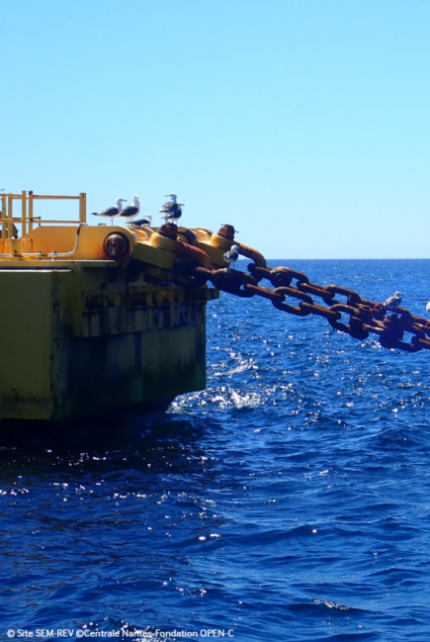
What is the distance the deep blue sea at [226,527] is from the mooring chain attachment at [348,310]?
6.59 ft

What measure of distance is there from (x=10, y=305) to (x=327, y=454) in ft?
17.4

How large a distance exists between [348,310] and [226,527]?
329 centimetres

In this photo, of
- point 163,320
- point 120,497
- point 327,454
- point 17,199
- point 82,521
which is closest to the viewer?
point 82,521

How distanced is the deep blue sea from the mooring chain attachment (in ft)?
6.59

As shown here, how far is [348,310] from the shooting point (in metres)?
10.4

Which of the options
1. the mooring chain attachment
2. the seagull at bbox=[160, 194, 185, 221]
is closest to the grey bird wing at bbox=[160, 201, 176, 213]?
the seagull at bbox=[160, 194, 185, 221]

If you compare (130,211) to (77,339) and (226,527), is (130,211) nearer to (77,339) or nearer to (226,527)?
(77,339)

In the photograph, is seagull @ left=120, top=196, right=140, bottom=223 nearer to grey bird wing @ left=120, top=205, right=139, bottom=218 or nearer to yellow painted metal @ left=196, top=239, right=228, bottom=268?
grey bird wing @ left=120, top=205, right=139, bottom=218

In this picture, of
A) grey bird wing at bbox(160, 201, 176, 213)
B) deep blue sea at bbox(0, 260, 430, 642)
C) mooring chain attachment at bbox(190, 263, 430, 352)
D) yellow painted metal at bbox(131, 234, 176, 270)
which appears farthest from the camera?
grey bird wing at bbox(160, 201, 176, 213)

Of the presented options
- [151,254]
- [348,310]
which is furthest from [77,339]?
[348,310]

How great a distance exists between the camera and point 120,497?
9.95 meters

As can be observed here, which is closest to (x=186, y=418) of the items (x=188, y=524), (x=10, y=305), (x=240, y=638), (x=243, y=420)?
(x=243, y=420)

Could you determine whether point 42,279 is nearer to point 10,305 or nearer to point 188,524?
point 10,305

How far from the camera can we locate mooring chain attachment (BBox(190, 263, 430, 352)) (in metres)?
10.2
